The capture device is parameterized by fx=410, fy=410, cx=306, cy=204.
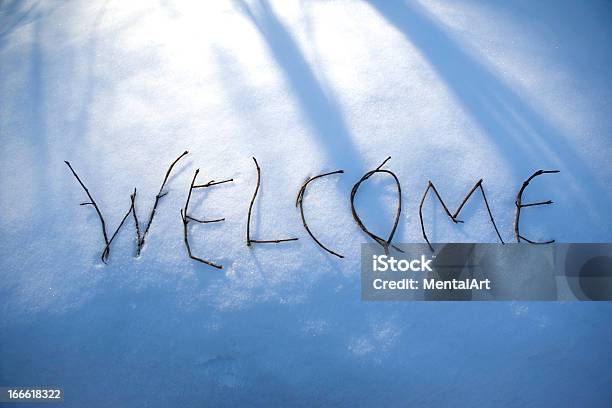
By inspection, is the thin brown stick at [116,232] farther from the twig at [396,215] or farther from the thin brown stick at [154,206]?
the twig at [396,215]

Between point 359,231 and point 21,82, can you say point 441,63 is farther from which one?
A: point 21,82

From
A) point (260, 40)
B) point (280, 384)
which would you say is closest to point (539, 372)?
point (280, 384)

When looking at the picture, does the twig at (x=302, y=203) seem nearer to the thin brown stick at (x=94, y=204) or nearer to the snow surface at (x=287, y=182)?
the snow surface at (x=287, y=182)

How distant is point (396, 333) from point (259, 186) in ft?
2.85

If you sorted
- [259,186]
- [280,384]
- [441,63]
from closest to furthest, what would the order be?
[280,384] → [259,186] → [441,63]

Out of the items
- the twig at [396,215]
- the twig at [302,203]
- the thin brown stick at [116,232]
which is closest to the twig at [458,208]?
Answer: the twig at [396,215]

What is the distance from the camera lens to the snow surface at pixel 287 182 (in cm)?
173

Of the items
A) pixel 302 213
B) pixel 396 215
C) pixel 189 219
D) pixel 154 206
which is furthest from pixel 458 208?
pixel 154 206

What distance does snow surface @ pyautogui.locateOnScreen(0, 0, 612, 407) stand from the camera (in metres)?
1.73

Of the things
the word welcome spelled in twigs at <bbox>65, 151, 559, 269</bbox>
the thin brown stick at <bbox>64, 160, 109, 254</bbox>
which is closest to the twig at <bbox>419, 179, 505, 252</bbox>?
the word welcome spelled in twigs at <bbox>65, 151, 559, 269</bbox>

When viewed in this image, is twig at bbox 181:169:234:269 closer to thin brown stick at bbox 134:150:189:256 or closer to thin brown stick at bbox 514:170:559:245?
thin brown stick at bbox 134:150:189:256

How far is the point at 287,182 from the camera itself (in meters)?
1.84

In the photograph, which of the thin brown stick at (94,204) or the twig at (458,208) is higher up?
the thin brown stick at (94,204)

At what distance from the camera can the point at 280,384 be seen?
1713mm
